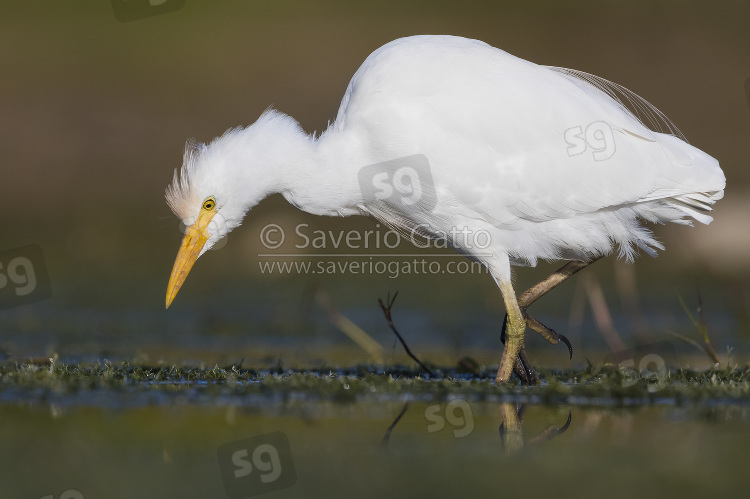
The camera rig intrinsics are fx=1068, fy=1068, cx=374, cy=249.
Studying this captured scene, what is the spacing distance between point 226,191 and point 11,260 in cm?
641

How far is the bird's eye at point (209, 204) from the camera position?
24.6 feet

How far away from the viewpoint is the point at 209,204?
7516mm

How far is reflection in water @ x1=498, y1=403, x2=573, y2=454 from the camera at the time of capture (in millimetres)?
5591

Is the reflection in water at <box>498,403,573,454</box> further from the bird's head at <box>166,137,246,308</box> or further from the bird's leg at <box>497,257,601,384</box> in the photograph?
the bird's head at <box>166,137,246,308</box>

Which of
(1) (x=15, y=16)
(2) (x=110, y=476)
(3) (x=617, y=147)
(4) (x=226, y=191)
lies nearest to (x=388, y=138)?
(4) (x=226, y=191)

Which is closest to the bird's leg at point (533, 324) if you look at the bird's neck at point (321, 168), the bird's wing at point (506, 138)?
the bird's wing at point (506, 138)

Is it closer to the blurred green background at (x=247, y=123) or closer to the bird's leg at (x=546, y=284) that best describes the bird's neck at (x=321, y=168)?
the blurred green background at (x=247, y=123)

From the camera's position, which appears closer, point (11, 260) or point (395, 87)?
point (395, 87)

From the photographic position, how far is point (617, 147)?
774cm

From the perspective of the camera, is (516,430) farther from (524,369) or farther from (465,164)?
(465,164)

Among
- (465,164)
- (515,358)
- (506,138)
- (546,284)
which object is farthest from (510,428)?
(546,284)

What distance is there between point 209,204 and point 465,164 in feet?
5.96

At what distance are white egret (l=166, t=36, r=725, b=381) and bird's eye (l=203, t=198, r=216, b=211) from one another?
1 cm

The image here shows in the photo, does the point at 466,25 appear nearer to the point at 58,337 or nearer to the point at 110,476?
the point at 58,337
